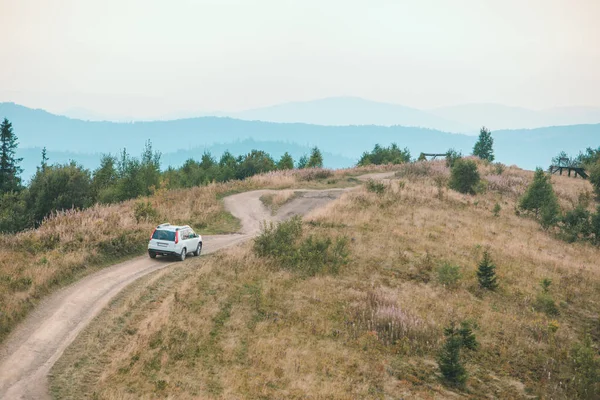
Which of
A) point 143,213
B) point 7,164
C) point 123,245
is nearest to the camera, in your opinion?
point 123,245

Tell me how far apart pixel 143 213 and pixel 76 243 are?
7.87m

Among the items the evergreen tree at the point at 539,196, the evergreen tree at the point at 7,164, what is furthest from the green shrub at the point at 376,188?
the evergreen tree at the point at 7,164

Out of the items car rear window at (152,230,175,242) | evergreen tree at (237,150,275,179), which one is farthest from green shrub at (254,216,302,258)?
evergreen tree at (237,150,275,179)

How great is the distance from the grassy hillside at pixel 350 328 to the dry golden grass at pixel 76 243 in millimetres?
3145

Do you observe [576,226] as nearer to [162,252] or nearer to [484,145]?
[162,252]

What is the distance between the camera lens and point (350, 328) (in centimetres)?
1606

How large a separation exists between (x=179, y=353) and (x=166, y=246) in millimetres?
9502

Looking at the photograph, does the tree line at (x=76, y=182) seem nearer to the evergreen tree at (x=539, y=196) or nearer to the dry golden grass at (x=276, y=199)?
the dry golden grass at (x=276, y=199)

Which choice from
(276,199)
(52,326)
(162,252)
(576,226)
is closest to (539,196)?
(576,226)

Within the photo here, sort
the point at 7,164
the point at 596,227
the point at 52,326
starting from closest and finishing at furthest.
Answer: the point at 52,326 → the point at 596,227 → the point at 7,164

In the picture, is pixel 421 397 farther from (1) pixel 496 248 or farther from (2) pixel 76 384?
(1) pixel 496 248

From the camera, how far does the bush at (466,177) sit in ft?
151

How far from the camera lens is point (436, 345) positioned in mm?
15164

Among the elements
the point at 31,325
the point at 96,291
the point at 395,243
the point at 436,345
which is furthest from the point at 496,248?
the point at 31,325
